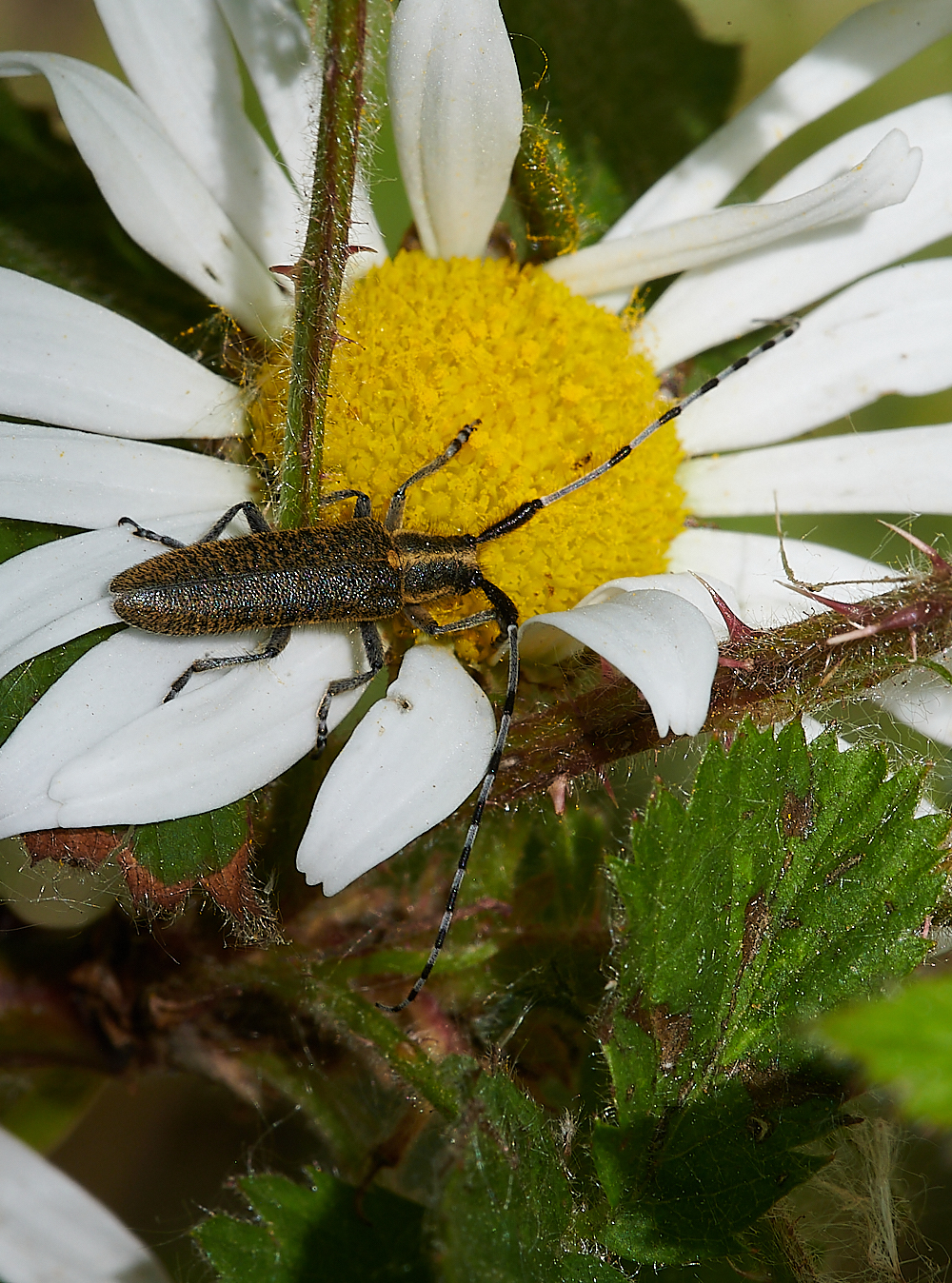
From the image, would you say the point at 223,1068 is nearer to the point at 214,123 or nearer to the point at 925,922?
the point at 925,922

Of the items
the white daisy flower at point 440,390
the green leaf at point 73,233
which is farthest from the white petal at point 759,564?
the green leaf at point 73,233

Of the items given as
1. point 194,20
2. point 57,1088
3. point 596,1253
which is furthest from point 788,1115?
point 194,20

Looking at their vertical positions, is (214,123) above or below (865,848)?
above

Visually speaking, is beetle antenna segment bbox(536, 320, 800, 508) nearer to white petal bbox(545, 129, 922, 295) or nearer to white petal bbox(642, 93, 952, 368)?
white petal bbox(642, 93, 952, 368)

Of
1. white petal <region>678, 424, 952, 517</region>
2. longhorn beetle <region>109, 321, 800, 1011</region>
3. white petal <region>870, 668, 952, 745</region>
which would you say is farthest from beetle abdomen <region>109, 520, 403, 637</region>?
white petal <region>870, 668, 952, 745</region>

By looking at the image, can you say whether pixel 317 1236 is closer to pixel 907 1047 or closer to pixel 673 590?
pixel 673 590

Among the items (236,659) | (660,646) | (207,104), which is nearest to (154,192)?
(207,104)
